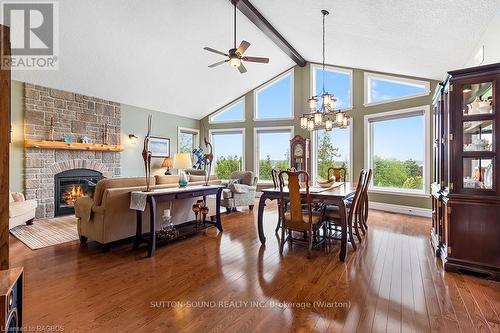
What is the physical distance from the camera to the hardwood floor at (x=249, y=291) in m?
1.83

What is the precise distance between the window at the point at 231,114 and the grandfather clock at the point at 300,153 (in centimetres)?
227

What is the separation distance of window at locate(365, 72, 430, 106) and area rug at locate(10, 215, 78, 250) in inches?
269

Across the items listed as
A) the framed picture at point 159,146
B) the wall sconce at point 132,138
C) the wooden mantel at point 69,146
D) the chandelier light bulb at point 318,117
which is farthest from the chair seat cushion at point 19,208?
the chandelier light bulb at point 318,117

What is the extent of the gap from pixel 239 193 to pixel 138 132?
358cm

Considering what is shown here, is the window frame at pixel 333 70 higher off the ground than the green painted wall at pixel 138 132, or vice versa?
the window frame at pixel 333 70

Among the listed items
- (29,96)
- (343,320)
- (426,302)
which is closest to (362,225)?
(426,302)

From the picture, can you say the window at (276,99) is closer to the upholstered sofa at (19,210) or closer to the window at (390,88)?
the window at (390,88)

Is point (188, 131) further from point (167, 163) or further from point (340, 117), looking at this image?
point (340, 117)

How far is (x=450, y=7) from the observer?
108 inches

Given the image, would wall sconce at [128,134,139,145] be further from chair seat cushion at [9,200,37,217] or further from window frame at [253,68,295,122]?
window frame at [253,68,295,122]

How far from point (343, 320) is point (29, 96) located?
6.55m

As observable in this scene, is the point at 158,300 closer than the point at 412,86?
Yes

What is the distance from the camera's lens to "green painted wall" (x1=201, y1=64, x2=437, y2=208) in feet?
18.2

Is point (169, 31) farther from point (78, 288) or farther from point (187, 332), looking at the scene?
point (187, 332)
